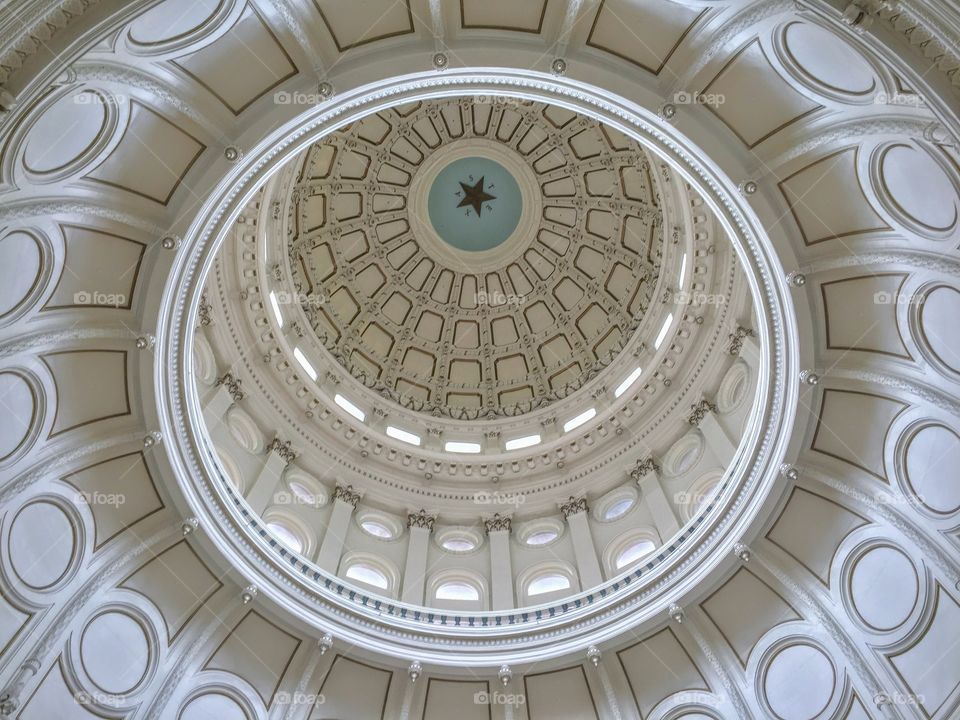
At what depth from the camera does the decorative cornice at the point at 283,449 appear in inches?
979

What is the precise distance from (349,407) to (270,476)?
609cm

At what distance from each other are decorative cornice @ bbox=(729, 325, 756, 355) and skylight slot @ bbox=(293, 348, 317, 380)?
599 inches

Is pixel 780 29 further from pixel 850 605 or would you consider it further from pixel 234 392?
pixel 234 392

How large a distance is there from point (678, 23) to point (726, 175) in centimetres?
342

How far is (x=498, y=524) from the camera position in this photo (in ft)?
84.2

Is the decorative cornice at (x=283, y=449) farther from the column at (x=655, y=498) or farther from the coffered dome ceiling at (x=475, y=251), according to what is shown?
the column at (x=655, y=498)

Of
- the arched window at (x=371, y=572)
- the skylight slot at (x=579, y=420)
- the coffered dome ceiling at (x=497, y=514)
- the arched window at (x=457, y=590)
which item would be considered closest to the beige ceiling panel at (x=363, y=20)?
the coffered dome ceiling at (x=497, y=514)

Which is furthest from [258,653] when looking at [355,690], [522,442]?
[522,442]

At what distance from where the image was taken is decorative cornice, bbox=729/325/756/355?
23.2 meters

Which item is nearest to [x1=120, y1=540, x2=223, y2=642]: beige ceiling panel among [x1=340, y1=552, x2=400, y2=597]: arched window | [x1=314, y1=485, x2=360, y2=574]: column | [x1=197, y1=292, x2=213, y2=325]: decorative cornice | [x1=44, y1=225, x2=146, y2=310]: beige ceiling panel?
[x1=314, y1=485, x2=360, y2=574]: column

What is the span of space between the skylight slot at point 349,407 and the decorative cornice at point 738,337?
14.0m

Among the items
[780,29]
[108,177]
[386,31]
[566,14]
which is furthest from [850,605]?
[108,177]

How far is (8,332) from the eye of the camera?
1465 centimetres

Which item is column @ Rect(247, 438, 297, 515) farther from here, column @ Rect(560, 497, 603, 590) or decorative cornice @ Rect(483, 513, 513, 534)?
column @ Rect(560, 497, 603, 590)
